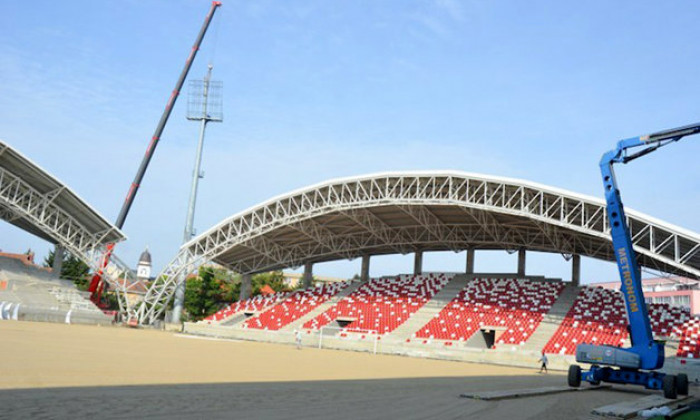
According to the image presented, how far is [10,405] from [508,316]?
38.6 metres

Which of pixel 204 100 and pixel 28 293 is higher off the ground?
pixel 204 100

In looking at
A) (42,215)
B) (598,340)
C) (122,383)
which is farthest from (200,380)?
(42,215)

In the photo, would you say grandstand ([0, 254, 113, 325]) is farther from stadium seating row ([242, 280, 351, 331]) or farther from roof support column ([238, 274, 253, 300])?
stadium seating row ([242, 280, 351, 331])

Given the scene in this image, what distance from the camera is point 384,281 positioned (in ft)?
187

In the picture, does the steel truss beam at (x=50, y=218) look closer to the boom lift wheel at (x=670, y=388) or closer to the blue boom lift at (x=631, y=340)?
the blue boom lift at (x=631, y=340)

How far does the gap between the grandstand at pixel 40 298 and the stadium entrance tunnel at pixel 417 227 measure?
19.0 feet

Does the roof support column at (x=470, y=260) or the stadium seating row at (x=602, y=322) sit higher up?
the roof support column at (x=470, y=260)

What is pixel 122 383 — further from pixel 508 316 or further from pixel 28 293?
pixel 28 293

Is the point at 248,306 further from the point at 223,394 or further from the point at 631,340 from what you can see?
the point at 223,394

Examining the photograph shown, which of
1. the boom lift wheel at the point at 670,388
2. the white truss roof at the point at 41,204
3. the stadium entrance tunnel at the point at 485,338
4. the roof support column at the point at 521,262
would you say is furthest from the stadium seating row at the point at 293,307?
the boom lift wheel at the point at 670,388

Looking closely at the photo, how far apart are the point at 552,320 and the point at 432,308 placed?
33.3ft

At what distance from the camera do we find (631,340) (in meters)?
20.3

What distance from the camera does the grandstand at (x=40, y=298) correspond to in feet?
158

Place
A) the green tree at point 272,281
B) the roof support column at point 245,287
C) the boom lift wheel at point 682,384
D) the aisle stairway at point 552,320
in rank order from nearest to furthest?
the boom lift wheel at point 682,384, the aisle stairway at point 552,320, the roof support column at point 245,287, the green tree at point 272,281
